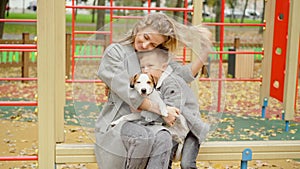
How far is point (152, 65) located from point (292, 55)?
3250 mm

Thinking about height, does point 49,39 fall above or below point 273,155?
above

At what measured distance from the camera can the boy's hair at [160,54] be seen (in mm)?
3396

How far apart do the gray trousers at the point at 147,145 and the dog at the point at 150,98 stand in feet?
0.21

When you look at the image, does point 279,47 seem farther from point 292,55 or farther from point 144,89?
point 144,89

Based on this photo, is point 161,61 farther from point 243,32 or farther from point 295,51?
point 243,32

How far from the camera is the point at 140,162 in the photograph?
334 centimetres

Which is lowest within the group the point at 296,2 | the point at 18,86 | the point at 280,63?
the point at 18,86

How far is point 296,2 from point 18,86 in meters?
6.75

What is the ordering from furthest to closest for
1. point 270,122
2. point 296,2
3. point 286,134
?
point 270,122, point 286,134, point 296,2

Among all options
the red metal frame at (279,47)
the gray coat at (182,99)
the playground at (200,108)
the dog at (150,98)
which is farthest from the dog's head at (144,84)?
the red metal frame at (279,47)

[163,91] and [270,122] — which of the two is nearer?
[163,91]

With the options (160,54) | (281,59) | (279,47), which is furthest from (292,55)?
(160,54)

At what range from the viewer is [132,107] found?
10.9ft

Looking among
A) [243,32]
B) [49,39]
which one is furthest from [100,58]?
[243,32]
